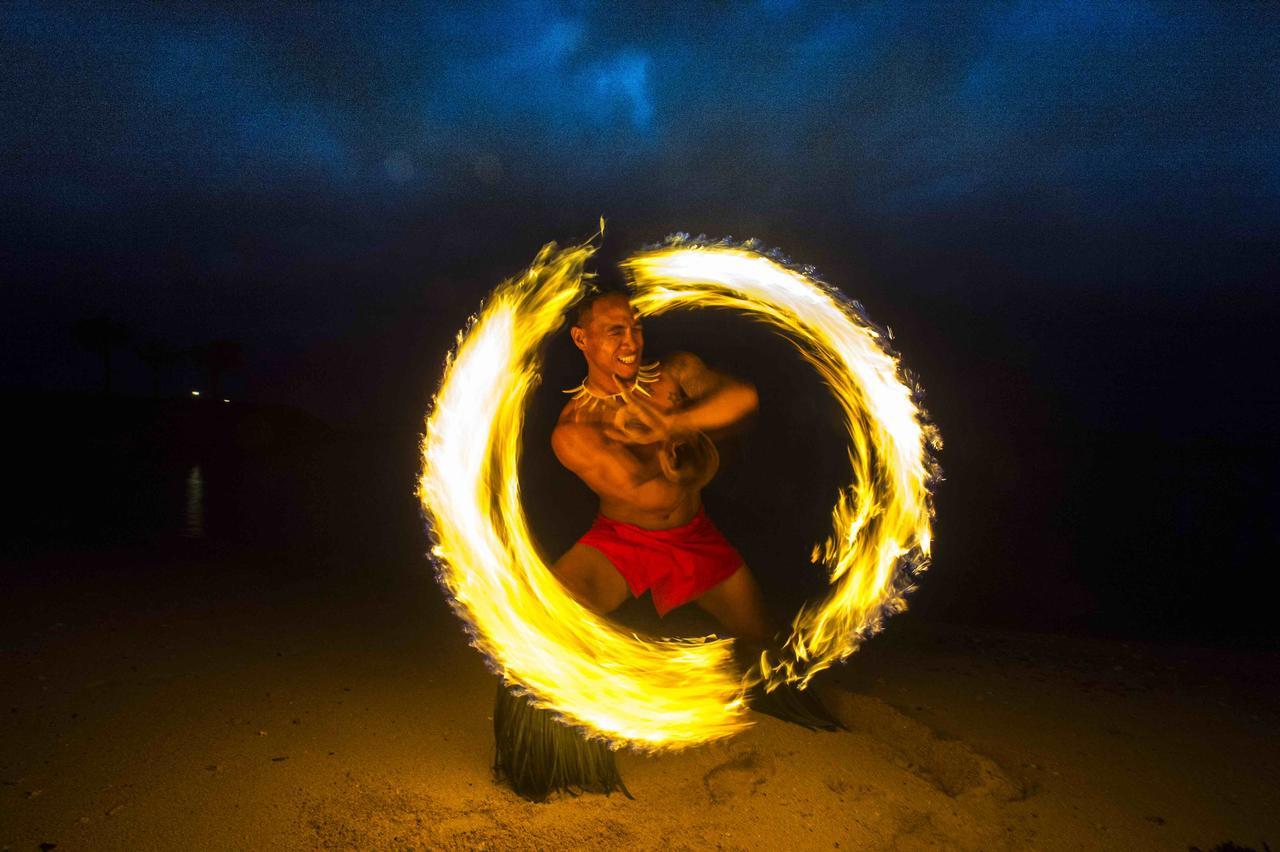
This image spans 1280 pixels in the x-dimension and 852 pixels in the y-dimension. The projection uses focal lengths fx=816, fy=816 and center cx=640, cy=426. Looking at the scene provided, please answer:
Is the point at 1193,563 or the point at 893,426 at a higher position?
the point at 893,426

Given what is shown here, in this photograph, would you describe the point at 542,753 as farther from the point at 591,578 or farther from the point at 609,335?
the point at 609,335

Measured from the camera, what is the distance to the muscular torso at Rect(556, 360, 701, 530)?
3.87m

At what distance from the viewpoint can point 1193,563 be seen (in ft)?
54.7

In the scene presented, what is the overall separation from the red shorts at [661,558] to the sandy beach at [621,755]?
3.19 feet

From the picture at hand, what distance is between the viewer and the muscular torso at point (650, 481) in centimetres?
387

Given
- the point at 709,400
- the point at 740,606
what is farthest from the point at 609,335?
the point at 740,606

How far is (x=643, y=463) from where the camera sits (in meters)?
3.92

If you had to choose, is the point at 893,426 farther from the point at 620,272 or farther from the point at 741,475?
the point at 620,272

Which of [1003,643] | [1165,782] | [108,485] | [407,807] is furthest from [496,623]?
[108,485]

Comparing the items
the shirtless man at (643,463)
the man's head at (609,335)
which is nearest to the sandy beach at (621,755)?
the shirtless man at (643,463)

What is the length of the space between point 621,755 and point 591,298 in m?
2.49

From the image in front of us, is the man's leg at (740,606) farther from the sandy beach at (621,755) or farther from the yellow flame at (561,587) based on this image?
the sandy beach at (621,755)

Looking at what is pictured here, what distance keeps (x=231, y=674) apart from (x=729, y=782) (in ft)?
11.7

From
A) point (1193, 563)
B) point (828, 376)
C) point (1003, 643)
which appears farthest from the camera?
point (1193, 563)
